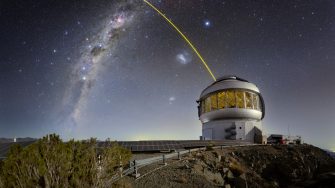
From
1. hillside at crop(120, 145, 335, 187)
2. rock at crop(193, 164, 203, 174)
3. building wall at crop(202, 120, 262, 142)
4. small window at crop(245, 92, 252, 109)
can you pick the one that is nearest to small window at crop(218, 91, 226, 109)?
building wall at crop(202, 120, 262, 142)

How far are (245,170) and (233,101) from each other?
21196 mm

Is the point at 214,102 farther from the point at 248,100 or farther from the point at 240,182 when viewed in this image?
the point at 240,182

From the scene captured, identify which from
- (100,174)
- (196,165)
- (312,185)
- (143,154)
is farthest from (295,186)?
(100,174)

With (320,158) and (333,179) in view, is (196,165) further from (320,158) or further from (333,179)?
(320,158)

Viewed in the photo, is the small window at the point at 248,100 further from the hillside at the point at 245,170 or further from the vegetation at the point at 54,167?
the vegetation at the point at 54,167

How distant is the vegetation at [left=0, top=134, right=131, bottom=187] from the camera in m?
9.60

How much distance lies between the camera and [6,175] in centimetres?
1084

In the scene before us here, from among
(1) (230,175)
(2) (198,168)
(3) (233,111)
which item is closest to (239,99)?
(3) (233,111)

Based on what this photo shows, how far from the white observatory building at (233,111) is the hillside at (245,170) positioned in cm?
869

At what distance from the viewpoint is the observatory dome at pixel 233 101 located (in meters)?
40.8

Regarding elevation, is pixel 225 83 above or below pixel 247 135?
above

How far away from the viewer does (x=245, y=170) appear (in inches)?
840

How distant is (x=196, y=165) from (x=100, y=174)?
27.5 feet

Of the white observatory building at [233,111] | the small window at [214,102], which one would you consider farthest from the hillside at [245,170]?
the small window at [214,102]
